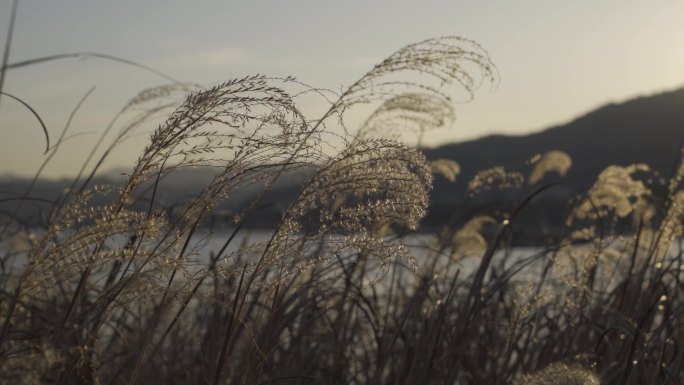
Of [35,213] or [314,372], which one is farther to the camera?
[35,213]

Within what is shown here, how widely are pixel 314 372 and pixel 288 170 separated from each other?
2.41 meters

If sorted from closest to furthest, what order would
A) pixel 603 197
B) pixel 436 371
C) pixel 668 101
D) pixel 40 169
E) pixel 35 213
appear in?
pixel 40 169, pixel 436 371, pixel 35 213, pixel 603 197, pixel 668 101

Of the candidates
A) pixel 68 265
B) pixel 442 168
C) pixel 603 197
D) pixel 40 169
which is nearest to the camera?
pixel 68 265

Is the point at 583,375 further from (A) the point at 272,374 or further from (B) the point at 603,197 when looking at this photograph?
(B) the point at 603,197

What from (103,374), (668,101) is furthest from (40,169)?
(668,101)

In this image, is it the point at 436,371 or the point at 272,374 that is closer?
the point at 436,371

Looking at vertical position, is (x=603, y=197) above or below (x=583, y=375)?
above

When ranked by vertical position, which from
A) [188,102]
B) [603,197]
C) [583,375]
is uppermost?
[603,197]

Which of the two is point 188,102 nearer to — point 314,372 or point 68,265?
point 68,265

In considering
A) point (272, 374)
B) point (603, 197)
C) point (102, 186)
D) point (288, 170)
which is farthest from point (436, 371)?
point (603, 197)

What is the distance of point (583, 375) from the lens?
197cm

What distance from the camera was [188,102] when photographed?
6.72ft

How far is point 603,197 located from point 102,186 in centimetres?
409

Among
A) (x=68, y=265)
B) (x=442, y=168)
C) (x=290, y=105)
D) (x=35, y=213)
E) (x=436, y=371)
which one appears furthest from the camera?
(x=442, y=168)
